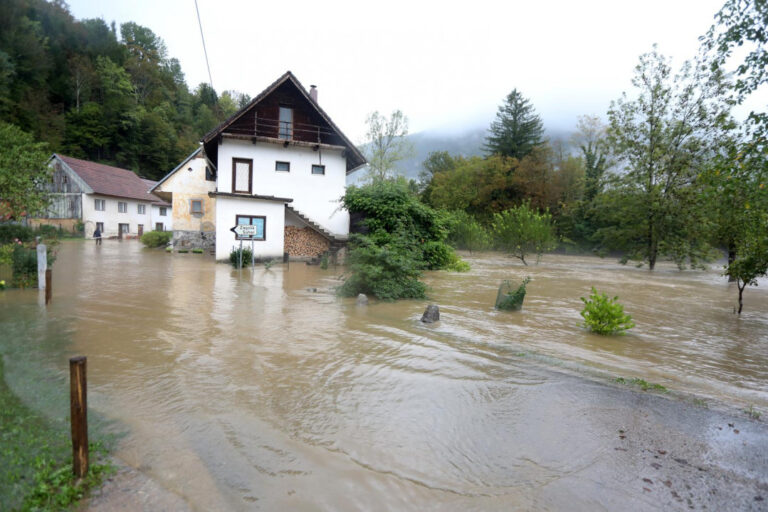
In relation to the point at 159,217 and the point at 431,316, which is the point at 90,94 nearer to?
the point at 159,217

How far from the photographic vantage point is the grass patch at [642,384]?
5312mm

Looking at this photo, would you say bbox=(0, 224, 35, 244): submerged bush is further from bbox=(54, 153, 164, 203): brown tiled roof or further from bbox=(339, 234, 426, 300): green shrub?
bbox=(54, 153, 164, 203): brown tiled roof

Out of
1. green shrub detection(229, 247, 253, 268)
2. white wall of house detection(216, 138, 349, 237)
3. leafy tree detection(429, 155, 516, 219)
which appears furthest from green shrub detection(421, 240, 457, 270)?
leafy tree detection(429, 155, 516, 219)

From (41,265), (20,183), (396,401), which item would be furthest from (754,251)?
(20,183)

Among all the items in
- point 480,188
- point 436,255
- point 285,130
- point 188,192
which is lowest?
point 436,255

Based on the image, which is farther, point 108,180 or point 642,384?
Answer: point 108,180

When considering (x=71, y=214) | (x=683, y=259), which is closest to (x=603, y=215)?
(x=683, y=259)

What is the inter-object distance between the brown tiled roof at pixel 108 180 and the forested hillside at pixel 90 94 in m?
14.1

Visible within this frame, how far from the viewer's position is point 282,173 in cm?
2383

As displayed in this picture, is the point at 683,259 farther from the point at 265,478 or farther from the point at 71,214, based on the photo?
the point at 71,214

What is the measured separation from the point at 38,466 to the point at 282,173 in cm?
2183

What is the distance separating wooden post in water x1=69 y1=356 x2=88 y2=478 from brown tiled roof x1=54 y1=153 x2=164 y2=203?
44443 mm

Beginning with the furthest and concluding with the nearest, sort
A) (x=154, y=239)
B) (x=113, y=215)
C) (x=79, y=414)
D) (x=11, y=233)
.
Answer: (x=113, y=215)
(x=154, y=239)
(x=11, y=233)
(x=79, y=414)

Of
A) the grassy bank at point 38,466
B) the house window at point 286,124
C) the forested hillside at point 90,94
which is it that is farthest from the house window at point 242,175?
the forested hillside at point 90,94
